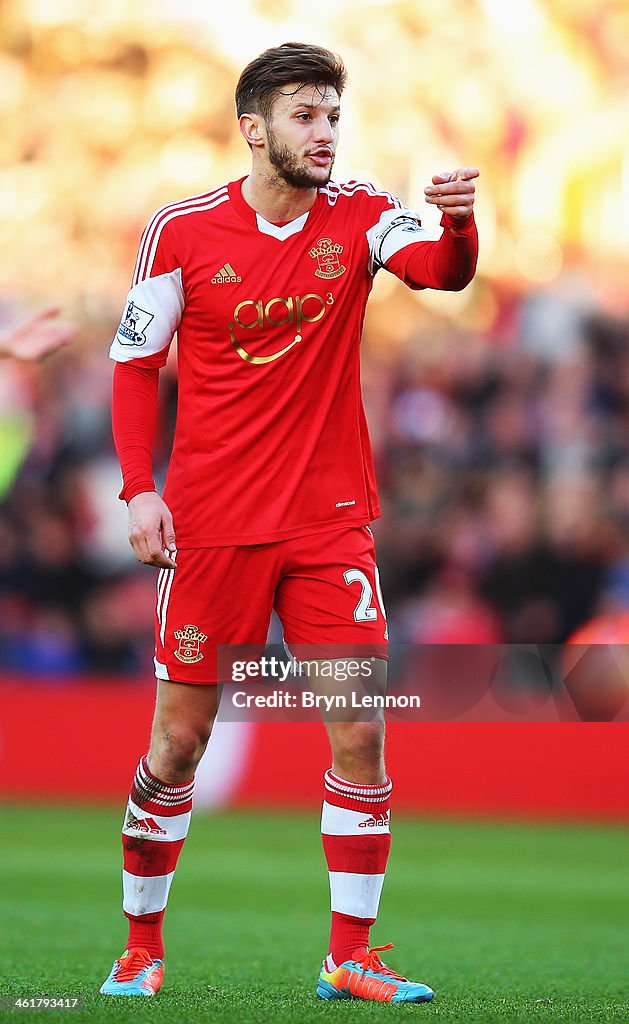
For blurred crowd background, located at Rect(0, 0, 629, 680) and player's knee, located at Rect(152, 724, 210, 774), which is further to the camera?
blurred crowd background, located at Rect(0, 0, 629, 680)

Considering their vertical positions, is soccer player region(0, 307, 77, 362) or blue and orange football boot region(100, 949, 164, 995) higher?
soccer player region(0, 307, 77, 362)

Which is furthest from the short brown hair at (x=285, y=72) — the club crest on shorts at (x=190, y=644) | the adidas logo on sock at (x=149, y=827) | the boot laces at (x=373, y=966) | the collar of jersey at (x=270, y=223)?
the boot laces at (x=373, y=966)

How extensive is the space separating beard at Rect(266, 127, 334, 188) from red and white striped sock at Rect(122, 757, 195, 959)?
67.4 inches

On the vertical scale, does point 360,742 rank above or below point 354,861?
above

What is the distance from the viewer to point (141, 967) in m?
4.42

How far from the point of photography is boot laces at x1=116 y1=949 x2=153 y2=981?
14.4ft

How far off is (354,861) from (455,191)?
1.86 m

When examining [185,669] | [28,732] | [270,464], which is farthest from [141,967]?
[28,732]

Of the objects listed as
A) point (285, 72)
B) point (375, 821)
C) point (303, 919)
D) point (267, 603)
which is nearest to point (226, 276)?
point (285, 72)

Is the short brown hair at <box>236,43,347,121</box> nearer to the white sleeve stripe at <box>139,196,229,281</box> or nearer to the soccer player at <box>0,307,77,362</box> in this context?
the white sleeve stripe at <box>139,196,229,281</box>

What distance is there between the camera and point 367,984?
4238 millimetres

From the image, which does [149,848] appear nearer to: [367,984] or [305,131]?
[367,984]

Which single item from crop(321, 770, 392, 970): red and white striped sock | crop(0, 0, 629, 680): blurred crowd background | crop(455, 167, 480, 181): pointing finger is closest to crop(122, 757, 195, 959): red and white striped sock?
crop(321, 770, 392, 970): red and white striped sock

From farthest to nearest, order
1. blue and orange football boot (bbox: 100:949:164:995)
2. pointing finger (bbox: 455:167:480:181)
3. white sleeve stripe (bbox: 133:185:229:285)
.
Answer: white sleeve stripe (bbox: 133:185:229:285) < blue and orange football boot (bbox: 100:949:164:995) < pointing finger (bbox: 455:167:480:181)
